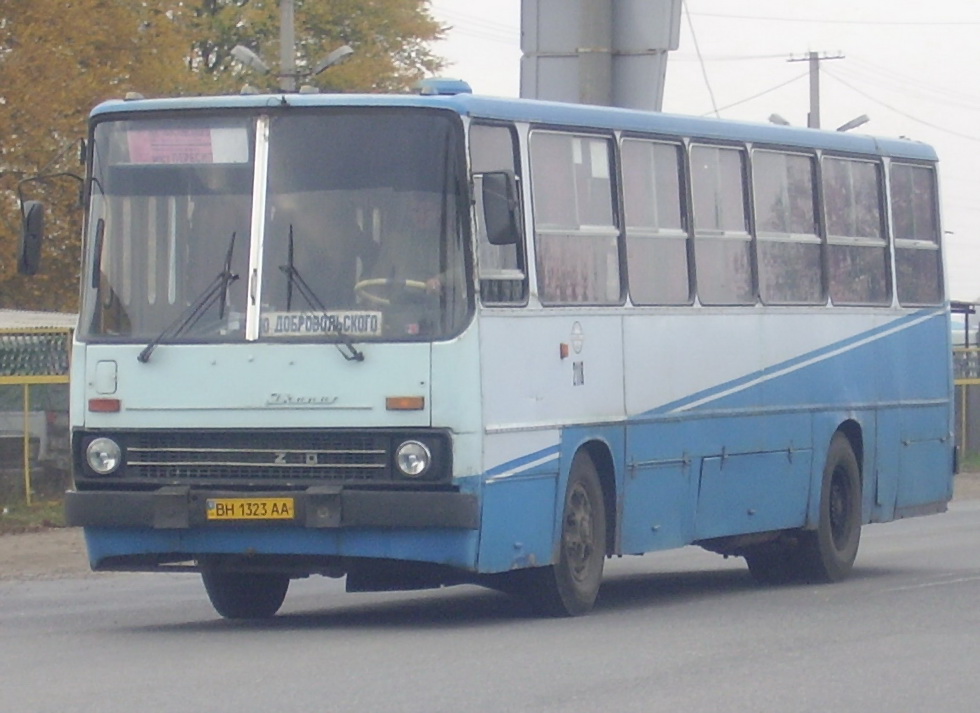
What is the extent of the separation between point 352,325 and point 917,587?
518 cm

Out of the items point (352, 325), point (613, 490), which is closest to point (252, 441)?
point (352, 325)

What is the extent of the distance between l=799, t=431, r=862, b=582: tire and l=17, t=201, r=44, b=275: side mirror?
21.7 feet

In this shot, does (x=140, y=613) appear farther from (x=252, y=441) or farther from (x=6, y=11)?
(x=6, y=11)

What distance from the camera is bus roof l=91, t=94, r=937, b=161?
43.7 ft

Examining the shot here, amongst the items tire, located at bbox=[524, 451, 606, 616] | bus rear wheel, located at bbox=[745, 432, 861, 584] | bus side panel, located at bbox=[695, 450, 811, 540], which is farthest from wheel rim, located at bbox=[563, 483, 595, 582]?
bus rear wheel, located at bbox=[745, 432, 861, 584]

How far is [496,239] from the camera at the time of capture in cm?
1303

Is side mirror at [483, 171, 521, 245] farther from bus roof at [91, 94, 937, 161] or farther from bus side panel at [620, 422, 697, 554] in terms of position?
bus side panel at [620, 422, 697, 554]

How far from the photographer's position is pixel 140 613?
50.4 feet

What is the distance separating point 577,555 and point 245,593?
2.01 meters

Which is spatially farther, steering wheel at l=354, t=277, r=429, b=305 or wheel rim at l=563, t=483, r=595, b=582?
wheel rim at l=563, t=483, r=595, b=582

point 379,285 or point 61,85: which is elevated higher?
point 61,85

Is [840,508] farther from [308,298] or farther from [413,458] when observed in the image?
[308,298]

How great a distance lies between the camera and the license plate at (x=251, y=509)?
42.4 feet

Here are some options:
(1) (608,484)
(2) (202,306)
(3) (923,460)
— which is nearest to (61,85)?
(3) (923,460)
